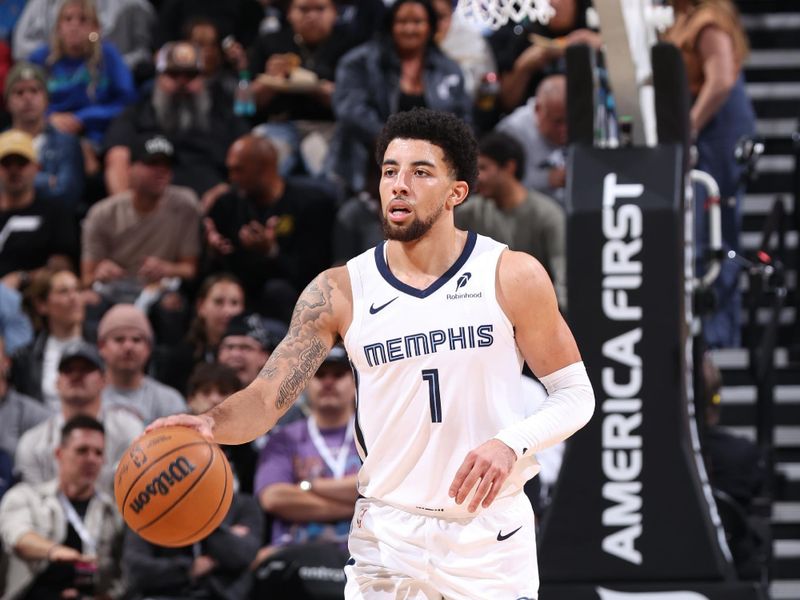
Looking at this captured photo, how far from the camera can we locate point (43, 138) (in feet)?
34.9

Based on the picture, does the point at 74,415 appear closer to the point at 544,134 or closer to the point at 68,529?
the point at 68,529

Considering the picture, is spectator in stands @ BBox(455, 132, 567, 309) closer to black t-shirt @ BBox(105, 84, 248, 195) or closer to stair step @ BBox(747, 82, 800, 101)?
black t-shirt @ BBox(105, 84, 248, 195)

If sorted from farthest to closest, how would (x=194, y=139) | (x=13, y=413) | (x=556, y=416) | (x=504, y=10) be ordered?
1. (x=194, y=139)
2. (x=13, y=413)
3. (x=504, y=10)
4. (x=556, y=416)

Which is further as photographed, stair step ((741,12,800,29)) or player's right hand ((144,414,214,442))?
stair step ((741,12,800,29))

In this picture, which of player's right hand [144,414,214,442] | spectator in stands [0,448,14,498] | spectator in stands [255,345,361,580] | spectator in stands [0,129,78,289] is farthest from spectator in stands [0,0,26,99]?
player's right hand [144,414,214,442]

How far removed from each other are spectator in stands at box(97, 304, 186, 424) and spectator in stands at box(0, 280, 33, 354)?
0.69 m

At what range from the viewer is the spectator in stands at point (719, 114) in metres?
9.24

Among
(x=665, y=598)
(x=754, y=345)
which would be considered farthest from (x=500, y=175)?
(x=665, y=598)

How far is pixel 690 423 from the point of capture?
22.6 ft

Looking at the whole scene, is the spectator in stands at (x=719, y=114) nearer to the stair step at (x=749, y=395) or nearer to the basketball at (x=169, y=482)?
the stair step at (x=749, y=395)

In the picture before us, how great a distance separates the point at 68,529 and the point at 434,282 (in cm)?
400

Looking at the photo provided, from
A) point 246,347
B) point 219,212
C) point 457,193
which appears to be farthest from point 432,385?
point 219,212

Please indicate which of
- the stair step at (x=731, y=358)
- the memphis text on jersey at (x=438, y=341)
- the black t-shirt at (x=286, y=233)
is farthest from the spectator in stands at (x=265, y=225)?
the memphis text on jersey at (x=438, y=341)

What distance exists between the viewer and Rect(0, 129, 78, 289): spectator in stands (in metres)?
10.1
